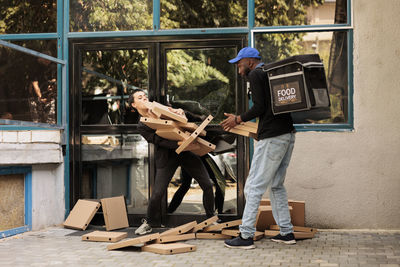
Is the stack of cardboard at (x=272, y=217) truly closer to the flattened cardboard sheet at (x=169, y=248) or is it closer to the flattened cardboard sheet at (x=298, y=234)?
the flattened cardboard sheet at (x=298, y=234)

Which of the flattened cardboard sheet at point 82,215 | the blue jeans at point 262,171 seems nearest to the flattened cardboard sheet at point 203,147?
the blue jeans at point 262,171

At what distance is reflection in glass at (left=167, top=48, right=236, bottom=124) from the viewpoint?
25.4 feet

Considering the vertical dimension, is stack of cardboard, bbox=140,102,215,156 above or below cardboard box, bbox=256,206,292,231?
above

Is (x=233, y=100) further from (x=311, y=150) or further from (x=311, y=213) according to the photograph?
(x=311, y=213)

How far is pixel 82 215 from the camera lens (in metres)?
7.63

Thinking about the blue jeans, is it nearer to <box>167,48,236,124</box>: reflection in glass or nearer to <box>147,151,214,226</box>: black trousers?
<box>147,151,214,226</box>: black trousers

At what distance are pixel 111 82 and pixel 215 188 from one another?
7.04ft

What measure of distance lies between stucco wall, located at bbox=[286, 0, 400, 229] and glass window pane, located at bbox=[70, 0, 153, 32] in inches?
110

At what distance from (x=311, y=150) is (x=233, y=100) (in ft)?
4.18

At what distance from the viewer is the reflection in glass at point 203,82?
7730 mm

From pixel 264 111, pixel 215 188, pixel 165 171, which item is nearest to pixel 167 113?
pixel 165 171

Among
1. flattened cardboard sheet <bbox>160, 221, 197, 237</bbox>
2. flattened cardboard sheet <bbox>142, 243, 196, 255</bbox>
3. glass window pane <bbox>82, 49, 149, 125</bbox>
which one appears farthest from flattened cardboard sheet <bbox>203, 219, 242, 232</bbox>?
glass window pane <bbox>82, 49, 149, 125</bbox>

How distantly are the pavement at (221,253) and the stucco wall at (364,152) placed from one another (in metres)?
0.38

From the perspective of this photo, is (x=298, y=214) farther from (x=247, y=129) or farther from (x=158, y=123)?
(x=158, y=123)
